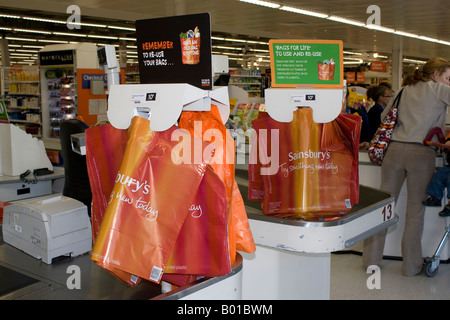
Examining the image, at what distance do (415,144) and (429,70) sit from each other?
1.99 feet

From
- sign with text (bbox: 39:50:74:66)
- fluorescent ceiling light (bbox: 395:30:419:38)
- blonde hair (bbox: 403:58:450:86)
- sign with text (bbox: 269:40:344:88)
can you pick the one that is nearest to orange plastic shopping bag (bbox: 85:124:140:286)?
sign with text (bbox: 269:40:344:88)

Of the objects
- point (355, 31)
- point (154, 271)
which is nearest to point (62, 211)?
point (154, 271)

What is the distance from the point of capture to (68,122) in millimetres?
4273

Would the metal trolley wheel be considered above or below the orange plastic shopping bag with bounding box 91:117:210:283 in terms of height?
below

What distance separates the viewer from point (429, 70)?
4.00 meters

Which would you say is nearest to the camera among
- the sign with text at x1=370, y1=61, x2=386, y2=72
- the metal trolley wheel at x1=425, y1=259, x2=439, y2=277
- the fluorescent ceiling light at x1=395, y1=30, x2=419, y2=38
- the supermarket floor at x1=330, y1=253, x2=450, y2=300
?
the supermarket floor at x1=330, y1=253, x2=450, y2=300

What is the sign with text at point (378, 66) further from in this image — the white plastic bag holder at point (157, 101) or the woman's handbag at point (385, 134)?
the white plastic bag holder at point (157, 101)

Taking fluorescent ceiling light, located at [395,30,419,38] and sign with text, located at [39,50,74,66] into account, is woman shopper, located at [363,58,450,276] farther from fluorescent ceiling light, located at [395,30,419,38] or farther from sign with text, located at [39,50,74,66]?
fluorescent ceiling light, located at [395,30,419,38]

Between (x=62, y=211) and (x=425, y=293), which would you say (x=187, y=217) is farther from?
(x=425, y=293)

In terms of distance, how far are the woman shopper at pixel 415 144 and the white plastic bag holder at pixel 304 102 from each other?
6.59 ft

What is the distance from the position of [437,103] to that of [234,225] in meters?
2.89

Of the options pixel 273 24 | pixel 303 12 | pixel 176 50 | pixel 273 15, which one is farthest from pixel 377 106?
pixel 273 24

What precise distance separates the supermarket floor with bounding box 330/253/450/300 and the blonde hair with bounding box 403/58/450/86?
1.66 m

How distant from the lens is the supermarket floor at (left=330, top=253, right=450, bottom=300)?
392 cm
